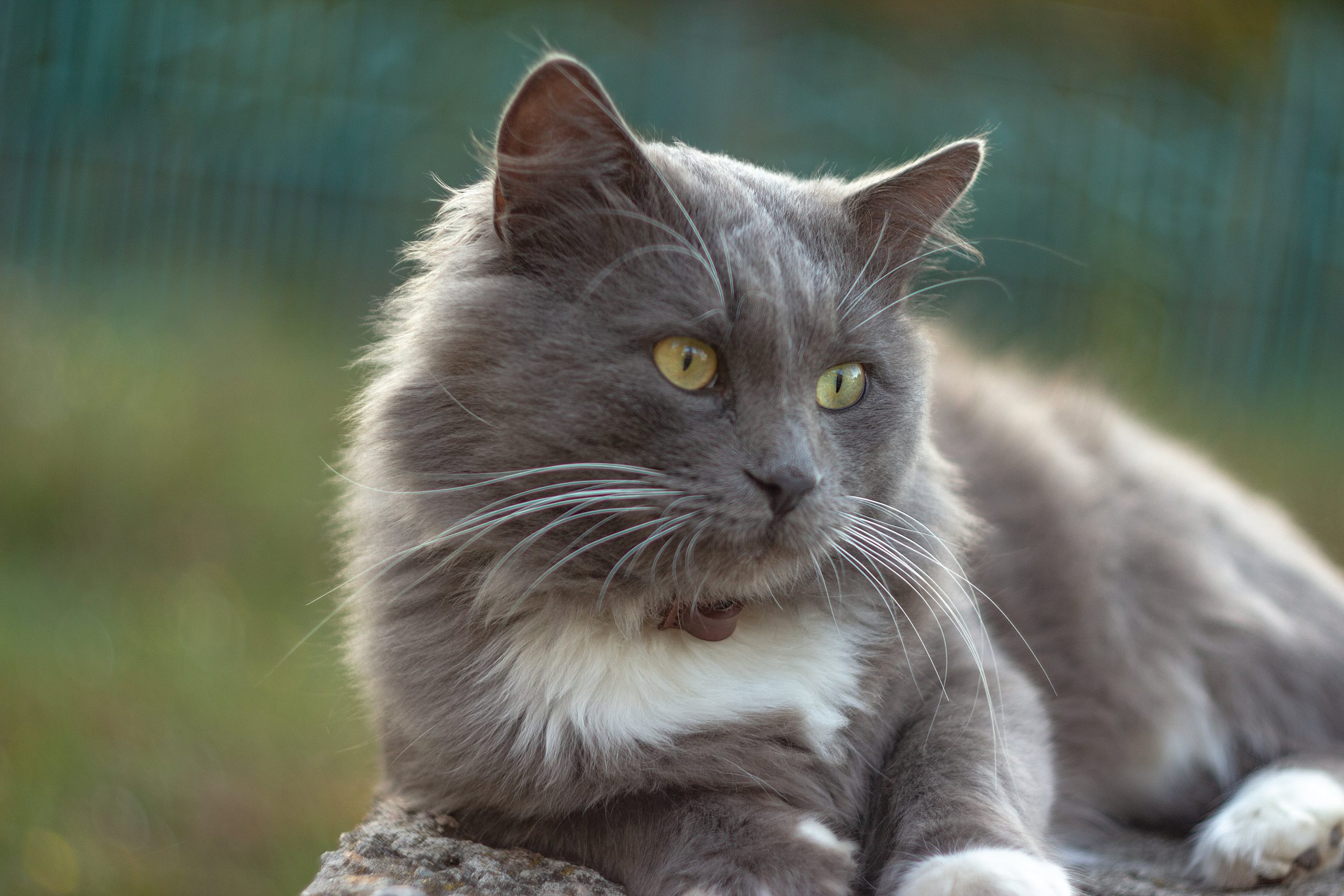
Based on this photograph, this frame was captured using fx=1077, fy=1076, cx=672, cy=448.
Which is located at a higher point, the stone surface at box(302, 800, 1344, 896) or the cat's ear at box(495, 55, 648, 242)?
the cat's ear at box(495, 55, 648, 242)

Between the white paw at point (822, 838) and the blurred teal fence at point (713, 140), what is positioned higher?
the blurred teal fence at point (713, 140)

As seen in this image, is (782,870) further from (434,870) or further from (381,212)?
(381,212)

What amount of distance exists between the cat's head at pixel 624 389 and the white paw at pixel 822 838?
39cm

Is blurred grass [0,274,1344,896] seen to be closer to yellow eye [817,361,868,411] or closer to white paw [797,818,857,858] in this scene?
white paw [797,818,857,858]

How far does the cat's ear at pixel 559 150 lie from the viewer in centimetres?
184

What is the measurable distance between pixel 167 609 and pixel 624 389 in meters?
3.27

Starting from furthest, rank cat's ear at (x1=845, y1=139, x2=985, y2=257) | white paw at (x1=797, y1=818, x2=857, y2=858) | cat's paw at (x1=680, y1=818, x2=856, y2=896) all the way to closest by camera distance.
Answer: cat's ear at (x1=845, y1=139, x2=985, y2=257) < white paw at (x1=797, y1=818, x2=857, y2=858) < cat's paw at (x1=680, y1=818, x2=856, y2=896)

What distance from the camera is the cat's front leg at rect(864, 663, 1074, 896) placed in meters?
1.72

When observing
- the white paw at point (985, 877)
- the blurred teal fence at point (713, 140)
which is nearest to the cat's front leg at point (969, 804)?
the white paw at point (985, 877)

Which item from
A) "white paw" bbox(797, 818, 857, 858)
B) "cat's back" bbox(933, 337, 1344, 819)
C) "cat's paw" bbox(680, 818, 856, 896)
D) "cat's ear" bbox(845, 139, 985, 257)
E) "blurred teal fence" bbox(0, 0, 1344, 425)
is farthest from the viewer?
"blurred teal fence" bbox(0, 0, 1344, 425)

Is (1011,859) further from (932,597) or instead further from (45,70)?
(45,70)

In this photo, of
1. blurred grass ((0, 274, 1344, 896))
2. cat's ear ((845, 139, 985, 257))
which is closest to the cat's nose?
cat's ear ((845, 139, 985, 257))

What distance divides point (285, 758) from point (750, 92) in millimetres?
5142

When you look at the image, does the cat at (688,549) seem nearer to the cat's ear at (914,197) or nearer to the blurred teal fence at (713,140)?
the cat's ear at (914,197)
